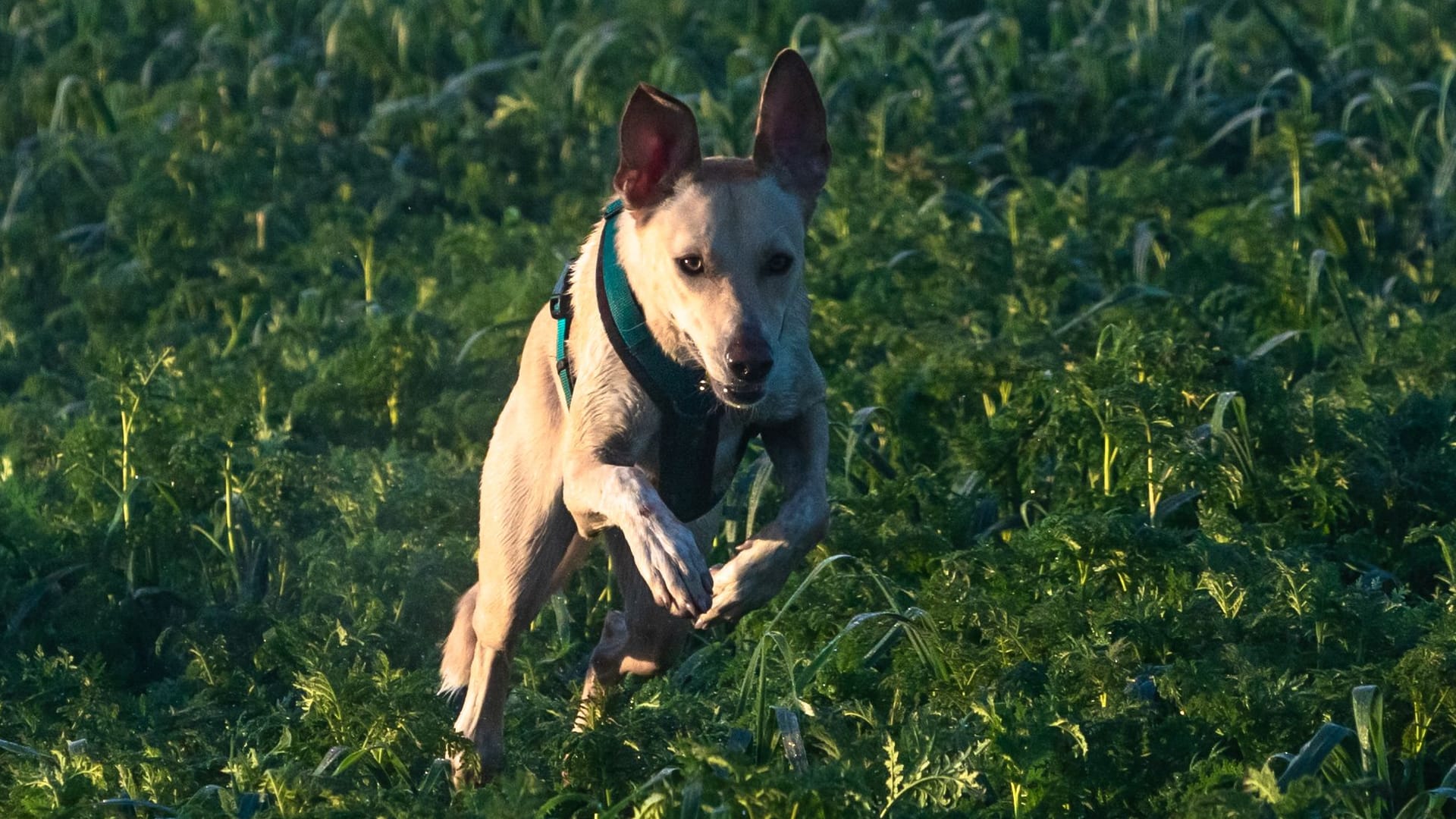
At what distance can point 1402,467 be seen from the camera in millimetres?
6914

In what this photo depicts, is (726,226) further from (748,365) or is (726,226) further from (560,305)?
(560,305)

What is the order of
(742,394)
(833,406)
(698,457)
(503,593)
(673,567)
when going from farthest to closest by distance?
1. (833,406)
2. (503,593)
3. (698,457)
4. (742,394)
5. (673,567)

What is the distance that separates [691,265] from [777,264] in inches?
8.5

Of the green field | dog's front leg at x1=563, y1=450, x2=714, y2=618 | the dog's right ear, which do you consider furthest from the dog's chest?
the dog's right ear

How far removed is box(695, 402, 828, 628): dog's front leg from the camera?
17.2ft

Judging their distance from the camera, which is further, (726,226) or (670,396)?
(670,396)

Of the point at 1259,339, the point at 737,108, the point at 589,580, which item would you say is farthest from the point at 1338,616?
the point at 737,108

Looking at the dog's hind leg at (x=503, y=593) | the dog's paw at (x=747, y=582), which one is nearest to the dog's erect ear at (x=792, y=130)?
the dog's paw at (x=747, y=582)

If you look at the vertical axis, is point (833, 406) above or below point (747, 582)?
below

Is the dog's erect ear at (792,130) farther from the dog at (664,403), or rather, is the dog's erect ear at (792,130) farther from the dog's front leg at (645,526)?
the dog's front leg at (645,526)

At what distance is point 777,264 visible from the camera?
17.9 ft

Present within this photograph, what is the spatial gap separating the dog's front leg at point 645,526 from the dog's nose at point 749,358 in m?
0.36

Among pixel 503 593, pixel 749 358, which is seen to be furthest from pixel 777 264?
pixel 503 593

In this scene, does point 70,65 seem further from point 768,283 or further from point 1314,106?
point 768,283
